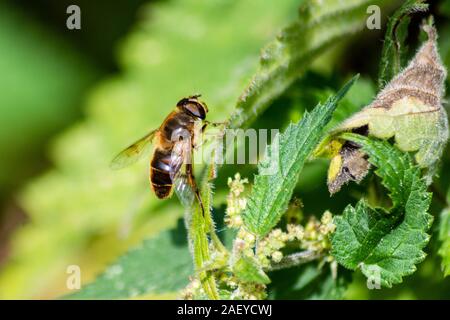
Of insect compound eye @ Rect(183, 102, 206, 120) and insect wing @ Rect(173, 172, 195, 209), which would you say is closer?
insect wing @ Rect(173, 172, 195, 209)

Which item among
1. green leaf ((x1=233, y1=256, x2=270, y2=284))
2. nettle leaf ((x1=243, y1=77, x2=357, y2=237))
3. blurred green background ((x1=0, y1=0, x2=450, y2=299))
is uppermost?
blurred green background ((x1=0, y1=0, x2=450, y2=299))

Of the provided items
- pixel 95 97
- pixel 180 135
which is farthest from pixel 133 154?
pixel 95 97

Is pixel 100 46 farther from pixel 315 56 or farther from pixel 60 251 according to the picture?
pixel 315 56

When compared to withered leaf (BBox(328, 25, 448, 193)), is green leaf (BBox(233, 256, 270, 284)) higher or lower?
lower

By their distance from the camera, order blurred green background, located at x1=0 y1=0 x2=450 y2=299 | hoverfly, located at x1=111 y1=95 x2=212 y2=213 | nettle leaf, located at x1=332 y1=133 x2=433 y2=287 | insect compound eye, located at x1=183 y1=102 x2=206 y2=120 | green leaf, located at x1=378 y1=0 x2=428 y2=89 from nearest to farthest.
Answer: nettle leaf, located at x1=332 y1=133 x2=433 y2=287
green leaf, located at x1=378 y1=0 x2=428 y2=89
hoverfly, located at x1=111 y1=95 x2=212 y2=213
insect compound eye, located at x1=183 y1=102 x2=206 y2=120
blurred green background, located at x1=0 y1=0 x2=450 y2=299

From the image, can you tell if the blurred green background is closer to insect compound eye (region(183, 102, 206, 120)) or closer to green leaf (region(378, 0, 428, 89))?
insect compound eye (region(183, 102, 206, 120))

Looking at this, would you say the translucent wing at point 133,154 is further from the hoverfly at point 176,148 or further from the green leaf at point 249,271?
the green leaf at point 249,271

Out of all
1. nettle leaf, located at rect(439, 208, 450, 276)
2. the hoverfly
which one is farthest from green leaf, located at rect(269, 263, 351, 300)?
the hoverfly

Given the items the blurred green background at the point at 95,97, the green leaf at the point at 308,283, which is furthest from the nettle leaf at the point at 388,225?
the blurred green background at the point at 95,97
